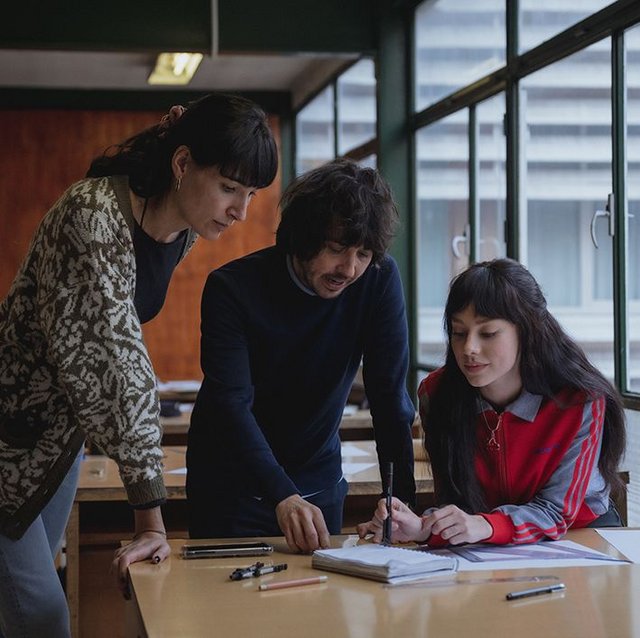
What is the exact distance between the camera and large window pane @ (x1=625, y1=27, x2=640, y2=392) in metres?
3.62

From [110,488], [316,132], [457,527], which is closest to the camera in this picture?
[457,527]

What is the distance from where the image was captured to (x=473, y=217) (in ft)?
16.8

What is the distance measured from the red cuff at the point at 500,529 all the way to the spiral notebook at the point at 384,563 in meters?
0.17

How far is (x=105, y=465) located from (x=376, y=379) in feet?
4.85

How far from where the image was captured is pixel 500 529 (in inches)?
77.9

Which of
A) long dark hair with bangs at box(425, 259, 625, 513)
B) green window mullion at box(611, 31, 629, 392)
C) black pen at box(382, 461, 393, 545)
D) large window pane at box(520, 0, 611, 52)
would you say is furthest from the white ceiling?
black pen at box(382, 461, 393, 545)

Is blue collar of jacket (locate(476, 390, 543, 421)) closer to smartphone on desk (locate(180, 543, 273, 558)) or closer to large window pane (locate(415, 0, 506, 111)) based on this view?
smartphone on desk (locate(180, 543, 273, 558))

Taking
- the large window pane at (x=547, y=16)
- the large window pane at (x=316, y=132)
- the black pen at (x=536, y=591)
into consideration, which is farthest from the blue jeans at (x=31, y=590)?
the large window pane at (x=316, y=132)

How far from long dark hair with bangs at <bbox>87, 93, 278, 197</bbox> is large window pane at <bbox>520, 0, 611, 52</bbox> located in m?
2.27

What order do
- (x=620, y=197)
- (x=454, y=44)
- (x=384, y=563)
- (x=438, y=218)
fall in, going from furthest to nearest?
1. (x=438, y=218)
2. (x=454, y=44)
3. (x=620, y=197)
4. (x=384, y=563)

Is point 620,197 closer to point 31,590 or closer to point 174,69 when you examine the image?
point 31,590

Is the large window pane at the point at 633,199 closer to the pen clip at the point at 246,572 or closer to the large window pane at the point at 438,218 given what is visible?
the large window pane at the point at 438,218

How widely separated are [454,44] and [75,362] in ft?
13.1

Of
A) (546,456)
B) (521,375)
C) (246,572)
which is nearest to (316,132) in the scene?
(521,375)
